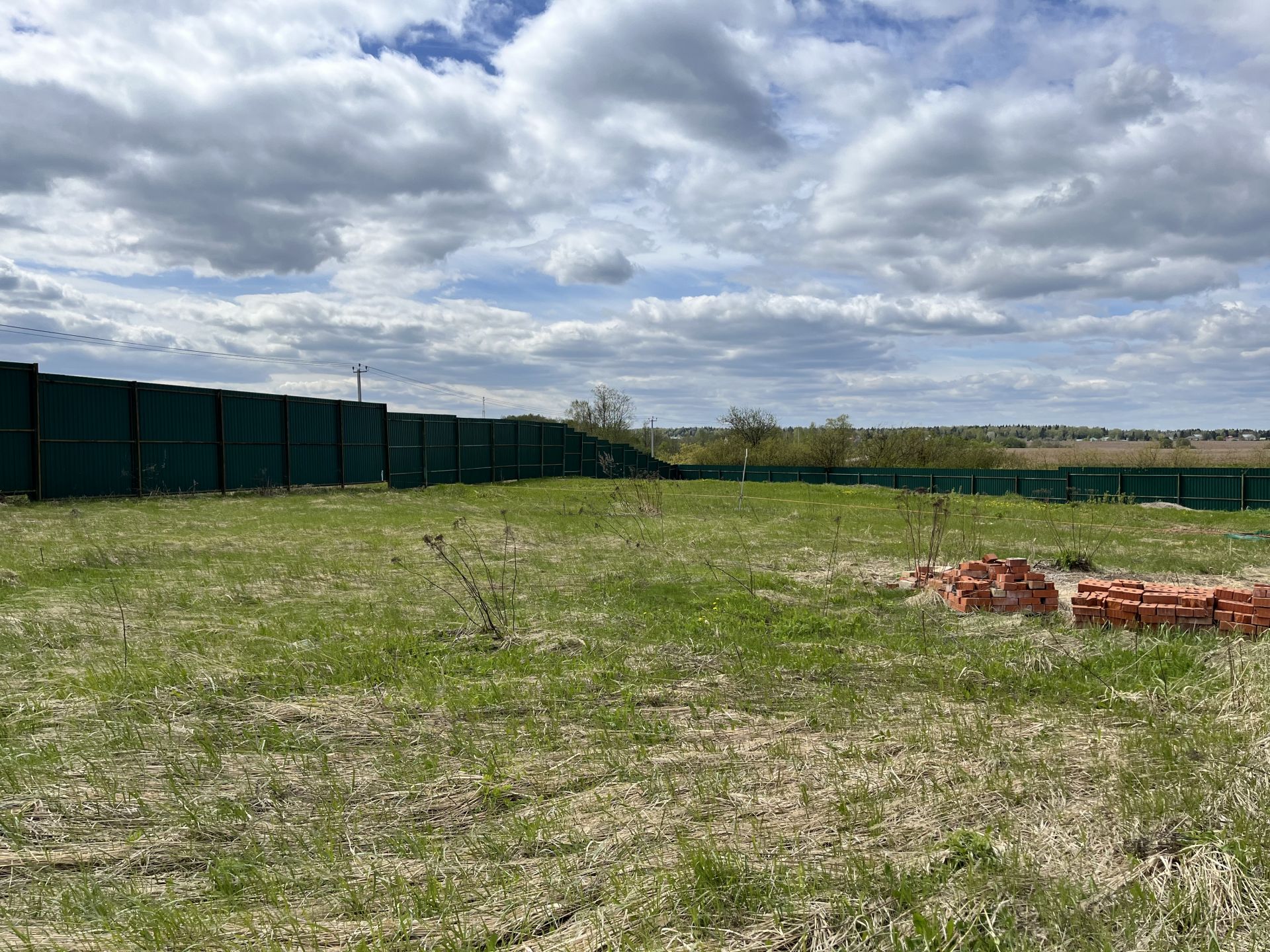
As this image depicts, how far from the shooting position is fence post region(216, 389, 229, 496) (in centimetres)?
2470

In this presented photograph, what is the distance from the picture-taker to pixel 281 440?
27.0 m

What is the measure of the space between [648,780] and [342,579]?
7.03 m

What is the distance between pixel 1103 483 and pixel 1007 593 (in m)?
27.9

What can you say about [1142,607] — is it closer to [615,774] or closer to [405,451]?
[615,774]

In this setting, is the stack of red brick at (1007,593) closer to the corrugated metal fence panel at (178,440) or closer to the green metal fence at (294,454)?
the green metal fence at (294,454)

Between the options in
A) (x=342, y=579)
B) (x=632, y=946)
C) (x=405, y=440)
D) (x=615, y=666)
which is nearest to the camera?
(x=632, y=946)

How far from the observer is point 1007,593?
335 inches

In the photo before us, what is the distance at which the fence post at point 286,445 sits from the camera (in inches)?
1064

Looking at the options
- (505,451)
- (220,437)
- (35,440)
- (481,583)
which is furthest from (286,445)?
(481,583)

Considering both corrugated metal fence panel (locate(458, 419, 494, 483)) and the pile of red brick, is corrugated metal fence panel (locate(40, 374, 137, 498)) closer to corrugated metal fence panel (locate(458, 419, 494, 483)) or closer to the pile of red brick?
corrugated metal fence panel (locate(458, 419, 494, 483))

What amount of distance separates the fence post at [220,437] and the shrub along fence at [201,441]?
3cm

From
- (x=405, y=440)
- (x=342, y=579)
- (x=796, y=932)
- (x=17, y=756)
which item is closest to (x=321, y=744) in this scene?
(x=17, y=756)

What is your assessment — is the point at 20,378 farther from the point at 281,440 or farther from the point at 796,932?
the point at 796,932

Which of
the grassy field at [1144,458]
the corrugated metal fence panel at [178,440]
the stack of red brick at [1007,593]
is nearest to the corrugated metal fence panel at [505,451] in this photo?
the corrugated metal fence panel at [178,440]
